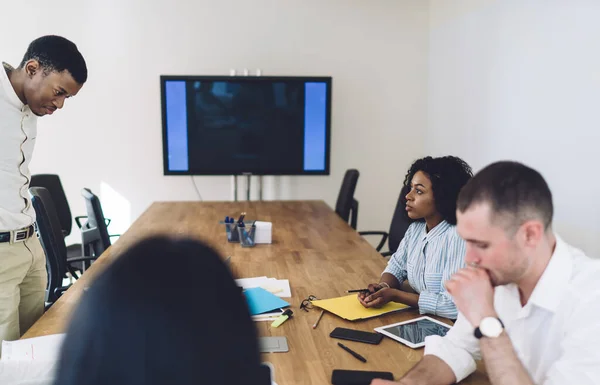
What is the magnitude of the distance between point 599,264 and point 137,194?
451 cm

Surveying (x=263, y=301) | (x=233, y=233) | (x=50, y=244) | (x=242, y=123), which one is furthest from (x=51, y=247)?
(x=242, y=123)

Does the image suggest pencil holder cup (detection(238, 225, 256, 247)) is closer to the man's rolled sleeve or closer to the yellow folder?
the yellow folder

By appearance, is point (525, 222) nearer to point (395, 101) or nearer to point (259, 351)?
point (259, 351)

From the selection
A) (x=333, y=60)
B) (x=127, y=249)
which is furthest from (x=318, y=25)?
(x=127, y=249)

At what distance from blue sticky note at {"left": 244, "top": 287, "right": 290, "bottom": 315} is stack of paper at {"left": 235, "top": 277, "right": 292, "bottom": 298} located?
7cm

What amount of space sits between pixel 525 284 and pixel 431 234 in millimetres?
964

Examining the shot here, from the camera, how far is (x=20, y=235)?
208 centimetres

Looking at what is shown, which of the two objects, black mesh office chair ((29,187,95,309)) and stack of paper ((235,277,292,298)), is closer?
stack of paper ((235,277,292,298))

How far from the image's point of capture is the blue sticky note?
1964mm

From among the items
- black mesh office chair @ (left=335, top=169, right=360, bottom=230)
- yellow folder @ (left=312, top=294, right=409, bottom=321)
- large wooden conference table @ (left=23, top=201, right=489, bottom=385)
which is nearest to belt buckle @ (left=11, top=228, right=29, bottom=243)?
large wooden conference table @ (left=23, top=201, right=489, bottom=385)

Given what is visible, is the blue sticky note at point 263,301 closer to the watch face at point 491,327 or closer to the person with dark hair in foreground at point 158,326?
the watch face at point 491,327

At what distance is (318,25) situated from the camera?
5.13 m

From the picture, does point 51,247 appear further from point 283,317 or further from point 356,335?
point 356,335

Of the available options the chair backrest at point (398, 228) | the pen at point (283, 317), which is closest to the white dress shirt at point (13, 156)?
the pen at point (283, 317)
